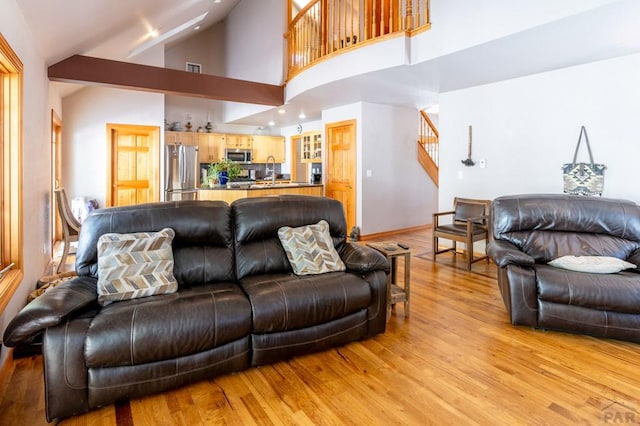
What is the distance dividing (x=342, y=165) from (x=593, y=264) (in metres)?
4.36

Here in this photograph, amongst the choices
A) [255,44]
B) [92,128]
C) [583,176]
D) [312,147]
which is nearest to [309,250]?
[583,176]

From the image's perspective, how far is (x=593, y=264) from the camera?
111 inches

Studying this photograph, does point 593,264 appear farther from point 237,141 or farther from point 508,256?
point 237,141

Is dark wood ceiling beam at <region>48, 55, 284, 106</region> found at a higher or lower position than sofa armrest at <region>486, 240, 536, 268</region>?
higher

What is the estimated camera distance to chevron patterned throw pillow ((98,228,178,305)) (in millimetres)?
2123

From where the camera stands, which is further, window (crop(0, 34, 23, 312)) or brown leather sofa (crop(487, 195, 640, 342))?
brown leather sofa (crop(487, 195, 640, 342))

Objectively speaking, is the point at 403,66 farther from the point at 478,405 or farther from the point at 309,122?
the point at 309,122

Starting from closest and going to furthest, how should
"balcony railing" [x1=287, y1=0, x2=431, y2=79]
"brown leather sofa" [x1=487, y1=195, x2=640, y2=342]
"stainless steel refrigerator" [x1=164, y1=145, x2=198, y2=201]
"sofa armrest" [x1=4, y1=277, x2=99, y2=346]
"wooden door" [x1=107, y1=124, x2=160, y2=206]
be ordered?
"sofa armrest" [x1=4, y1=277, x2=99, y2=346] < "brown leather sofa" [x1=487, y1=195, x2=640, y2=342] < "balcony railing" [x1=287, y1=0, x2=431, y2=79] < "wooden door" [x1=107, y1=124, x2=160, y2=206] < "stainless steel refrigerator" [x1=164, y1=145, x2=198, y2=201]

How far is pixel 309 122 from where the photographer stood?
8.54 metres

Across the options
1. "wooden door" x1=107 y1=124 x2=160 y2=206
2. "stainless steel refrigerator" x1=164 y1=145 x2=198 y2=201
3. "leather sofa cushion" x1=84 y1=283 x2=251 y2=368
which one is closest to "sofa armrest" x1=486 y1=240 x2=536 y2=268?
"leather sofa cushion" x1=84 y1=283 x2=251 y2=368

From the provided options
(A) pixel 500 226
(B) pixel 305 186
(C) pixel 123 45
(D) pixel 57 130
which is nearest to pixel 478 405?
(A) pixel 500 226

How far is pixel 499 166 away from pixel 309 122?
4.78m

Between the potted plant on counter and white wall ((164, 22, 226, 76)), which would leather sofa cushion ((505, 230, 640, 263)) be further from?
white wall ((164, 22, 226, 76))

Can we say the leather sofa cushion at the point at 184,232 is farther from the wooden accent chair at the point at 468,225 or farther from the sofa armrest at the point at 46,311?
the wooden accent chair at the point at 468,225
